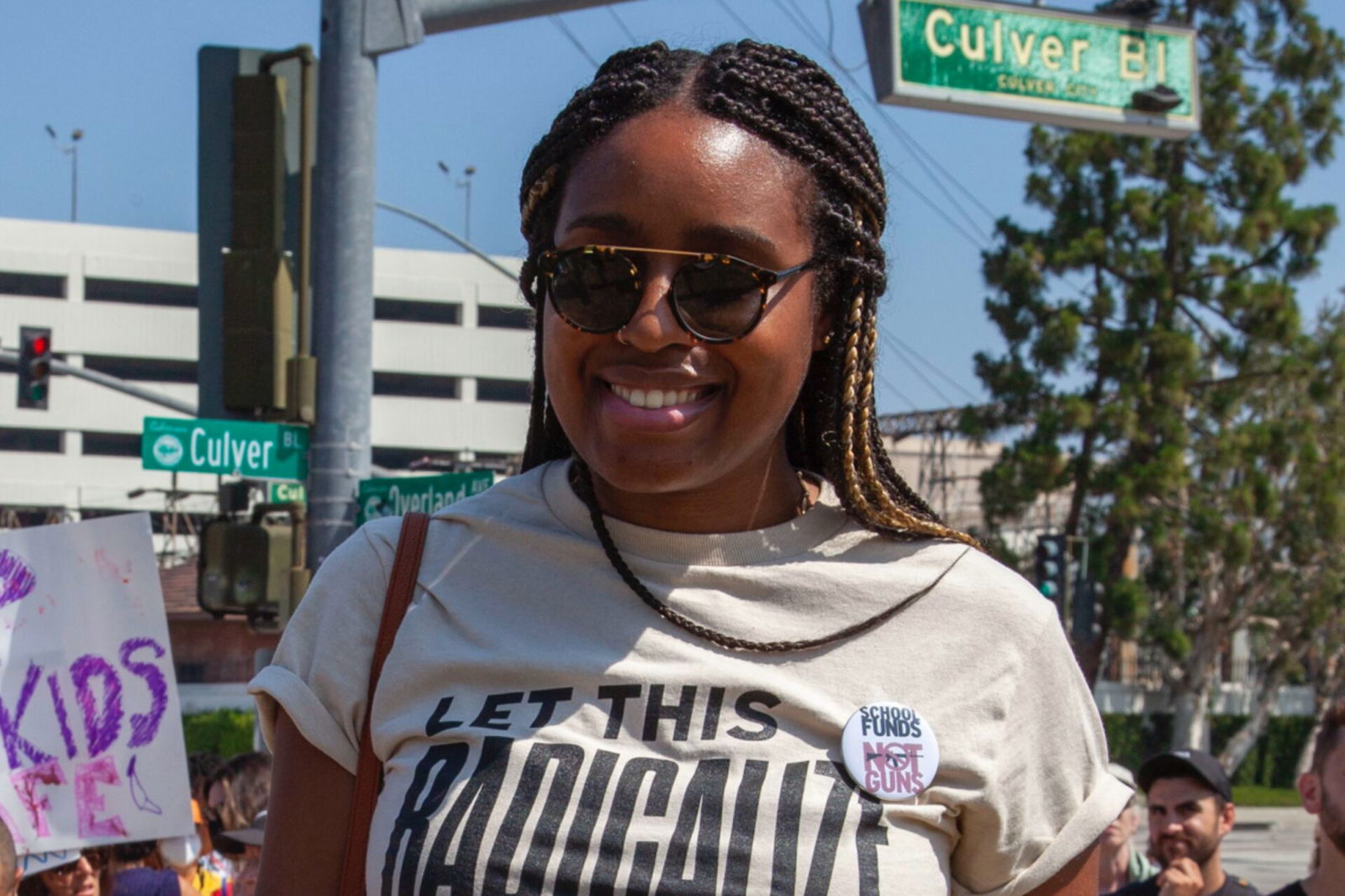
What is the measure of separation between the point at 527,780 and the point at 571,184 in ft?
2.11

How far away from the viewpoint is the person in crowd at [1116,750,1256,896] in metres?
5.79

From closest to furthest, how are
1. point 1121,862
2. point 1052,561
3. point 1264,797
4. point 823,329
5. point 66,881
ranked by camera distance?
point 823,329 → point 66,881 → point 1121,862 → point 1052,561 → point 1264,797

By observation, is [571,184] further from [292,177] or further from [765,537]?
[292,177]

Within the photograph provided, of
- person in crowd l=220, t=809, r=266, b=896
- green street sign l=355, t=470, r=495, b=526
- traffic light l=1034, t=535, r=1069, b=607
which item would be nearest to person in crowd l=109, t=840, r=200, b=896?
person in crowd l=220, t=809, r=266, b=896

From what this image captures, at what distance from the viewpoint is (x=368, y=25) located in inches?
271

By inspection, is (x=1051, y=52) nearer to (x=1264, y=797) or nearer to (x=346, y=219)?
(x=346, y=219)

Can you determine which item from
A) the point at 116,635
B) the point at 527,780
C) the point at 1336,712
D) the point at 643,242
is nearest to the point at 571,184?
the point at 643,242

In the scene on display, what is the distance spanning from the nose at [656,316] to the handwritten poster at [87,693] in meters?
2.38

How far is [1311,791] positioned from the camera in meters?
4.40

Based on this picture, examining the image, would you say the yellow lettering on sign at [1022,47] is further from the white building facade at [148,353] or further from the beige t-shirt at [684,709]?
the white building facade at [148,353]

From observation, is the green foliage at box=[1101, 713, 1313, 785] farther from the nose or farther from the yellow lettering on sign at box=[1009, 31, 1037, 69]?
the nose

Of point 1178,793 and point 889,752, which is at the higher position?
point 889,752

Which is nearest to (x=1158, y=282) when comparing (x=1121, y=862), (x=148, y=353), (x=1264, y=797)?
(x=1264, y=797)

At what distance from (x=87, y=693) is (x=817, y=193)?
105 inches
